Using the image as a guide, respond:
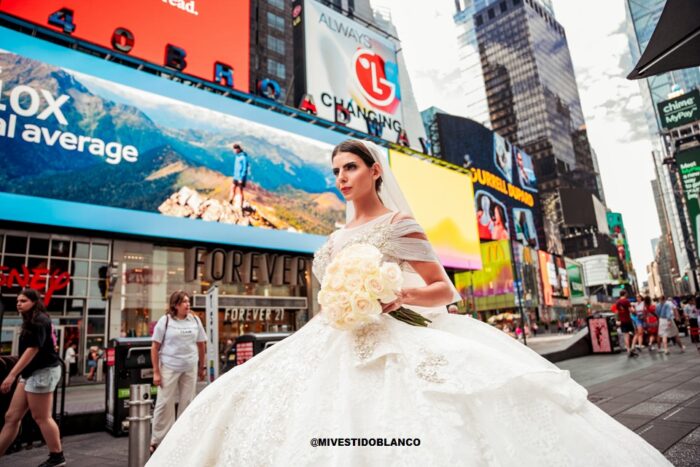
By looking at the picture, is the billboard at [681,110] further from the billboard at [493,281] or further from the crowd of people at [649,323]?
the crowd of people at [649,323]

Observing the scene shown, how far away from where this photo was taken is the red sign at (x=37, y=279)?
13828mm

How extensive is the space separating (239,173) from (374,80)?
12339mm


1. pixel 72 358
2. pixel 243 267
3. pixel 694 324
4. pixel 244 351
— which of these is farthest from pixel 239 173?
pixel 694 324

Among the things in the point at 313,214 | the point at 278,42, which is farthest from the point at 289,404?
the point at 278,42

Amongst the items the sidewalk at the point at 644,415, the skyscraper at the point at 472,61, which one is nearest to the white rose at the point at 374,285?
the sidewalk at the point at 644,415

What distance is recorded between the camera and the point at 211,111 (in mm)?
17047

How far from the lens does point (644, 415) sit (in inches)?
188

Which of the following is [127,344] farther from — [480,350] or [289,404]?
[480,350]

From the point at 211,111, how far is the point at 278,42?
26.1 m

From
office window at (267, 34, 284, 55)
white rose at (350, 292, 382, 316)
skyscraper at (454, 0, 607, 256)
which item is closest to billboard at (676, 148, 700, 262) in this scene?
office window at (267, 34, 284, 55)

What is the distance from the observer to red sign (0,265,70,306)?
45.4ft

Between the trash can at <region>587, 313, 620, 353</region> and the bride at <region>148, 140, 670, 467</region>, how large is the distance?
1472cm

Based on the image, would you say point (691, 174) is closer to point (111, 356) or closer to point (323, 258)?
point (111, 356)

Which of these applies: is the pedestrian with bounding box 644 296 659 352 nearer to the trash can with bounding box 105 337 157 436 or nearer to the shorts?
the trash can with bounding box 105 337 157 436
